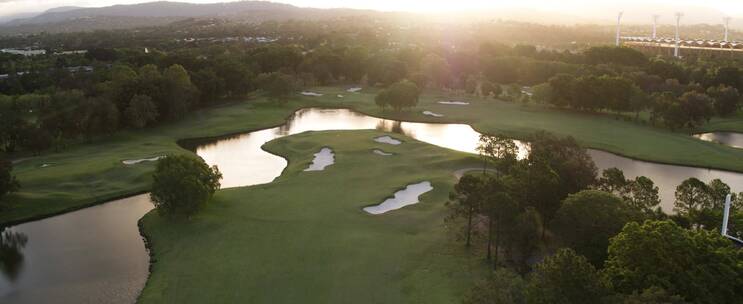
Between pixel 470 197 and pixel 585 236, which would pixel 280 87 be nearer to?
pixel 470 197

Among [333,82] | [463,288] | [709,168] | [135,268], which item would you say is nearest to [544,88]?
[709,168]

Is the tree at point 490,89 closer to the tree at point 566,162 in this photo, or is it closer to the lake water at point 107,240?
the lake water at point 107,240

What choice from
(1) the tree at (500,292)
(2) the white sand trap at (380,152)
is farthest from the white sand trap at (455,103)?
(1) the tree at (500,292)

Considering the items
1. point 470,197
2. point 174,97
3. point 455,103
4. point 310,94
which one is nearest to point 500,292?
point 470,197

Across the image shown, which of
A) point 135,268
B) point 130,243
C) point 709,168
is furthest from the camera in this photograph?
point 709,168

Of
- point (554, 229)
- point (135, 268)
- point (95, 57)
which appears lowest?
point (135, 268)

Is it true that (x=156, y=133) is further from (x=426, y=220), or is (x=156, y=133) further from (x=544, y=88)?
(x=544, y=88)

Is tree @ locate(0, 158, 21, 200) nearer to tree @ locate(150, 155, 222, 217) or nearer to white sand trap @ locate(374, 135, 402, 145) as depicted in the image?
tree @ locate(150, 155, 222, 217)
